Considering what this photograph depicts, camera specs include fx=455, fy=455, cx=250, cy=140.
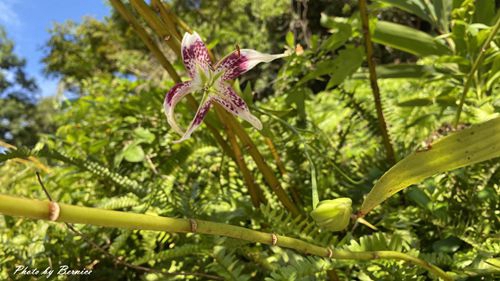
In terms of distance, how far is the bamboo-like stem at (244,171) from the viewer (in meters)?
0.56

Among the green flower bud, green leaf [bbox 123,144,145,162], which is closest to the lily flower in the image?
the green flower bud

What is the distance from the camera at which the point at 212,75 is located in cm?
43

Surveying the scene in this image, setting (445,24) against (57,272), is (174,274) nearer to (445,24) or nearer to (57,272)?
(57,272)

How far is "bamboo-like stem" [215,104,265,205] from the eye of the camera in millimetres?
558

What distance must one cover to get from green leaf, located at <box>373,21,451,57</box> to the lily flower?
0.46 meters

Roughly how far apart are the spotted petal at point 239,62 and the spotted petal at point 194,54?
0.02 m

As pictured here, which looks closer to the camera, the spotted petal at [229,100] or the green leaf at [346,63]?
the spotted petal at [229,100]

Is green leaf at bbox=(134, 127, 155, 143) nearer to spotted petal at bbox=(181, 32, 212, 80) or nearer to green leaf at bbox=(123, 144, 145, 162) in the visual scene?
green leaf at bbox=(123, 144, 145, 162)

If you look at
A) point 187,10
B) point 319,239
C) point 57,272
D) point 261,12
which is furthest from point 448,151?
point 187,10

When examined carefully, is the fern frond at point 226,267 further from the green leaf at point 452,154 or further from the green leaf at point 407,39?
the green leaf at point 407,39

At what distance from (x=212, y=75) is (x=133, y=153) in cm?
45

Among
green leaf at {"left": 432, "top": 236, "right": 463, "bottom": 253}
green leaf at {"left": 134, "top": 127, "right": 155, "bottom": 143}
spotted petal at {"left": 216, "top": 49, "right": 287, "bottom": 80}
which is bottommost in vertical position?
green leaf at {"left": 432, "top": 236, "right": 463, "bottom": 253}

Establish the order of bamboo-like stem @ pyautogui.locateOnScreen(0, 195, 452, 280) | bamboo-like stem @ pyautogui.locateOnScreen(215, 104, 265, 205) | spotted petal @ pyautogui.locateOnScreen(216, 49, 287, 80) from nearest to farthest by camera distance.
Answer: bamboo-like stem @ pyautogui.locateOnScreen(0, 195, 452, 280)
spotted petal @ pyautogui.locateOnScreen(216, 49, 287, 80)
bamboo-like stem @ pyautogui.locateOnScreen(215, 104, 265, 205)

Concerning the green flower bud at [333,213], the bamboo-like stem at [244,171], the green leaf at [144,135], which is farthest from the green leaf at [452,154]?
the green leaf at [144,135]
